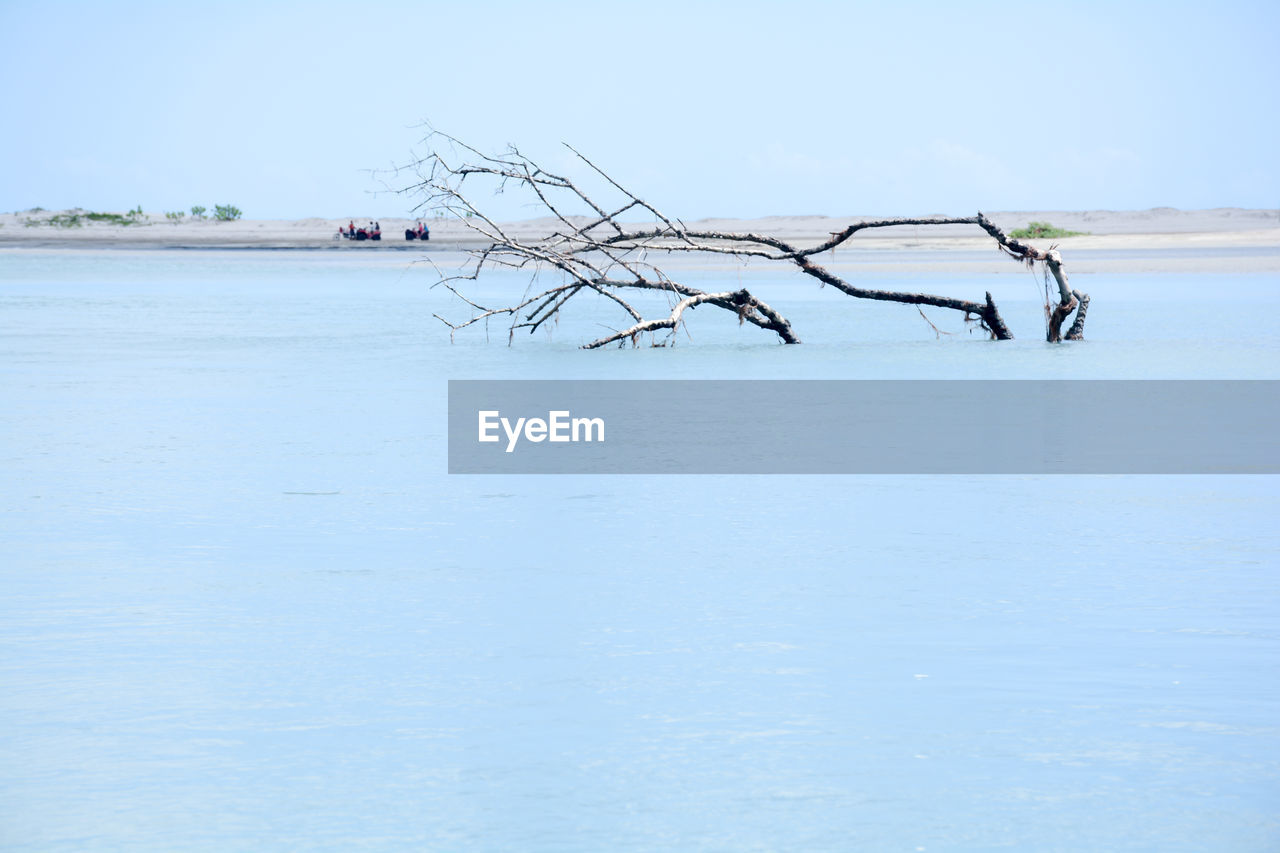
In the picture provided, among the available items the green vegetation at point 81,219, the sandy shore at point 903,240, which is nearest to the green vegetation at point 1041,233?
the sandy shore at point 903,240

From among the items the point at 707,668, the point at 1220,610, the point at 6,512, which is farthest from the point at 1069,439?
the point at 6,512

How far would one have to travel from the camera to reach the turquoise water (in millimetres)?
3926

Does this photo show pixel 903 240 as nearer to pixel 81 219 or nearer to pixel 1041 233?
pixel 1041 233

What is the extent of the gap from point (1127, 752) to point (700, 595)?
216 cm

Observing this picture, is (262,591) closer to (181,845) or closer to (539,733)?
(539,733)

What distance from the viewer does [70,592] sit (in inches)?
243
